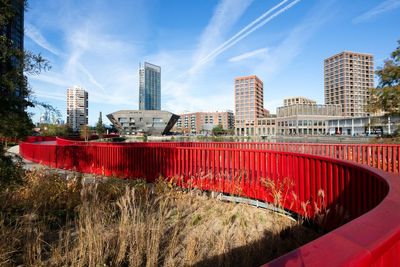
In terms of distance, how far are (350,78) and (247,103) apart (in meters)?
70.9

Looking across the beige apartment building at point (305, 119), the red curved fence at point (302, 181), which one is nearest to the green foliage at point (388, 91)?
the red curved fence at point (302, 181)

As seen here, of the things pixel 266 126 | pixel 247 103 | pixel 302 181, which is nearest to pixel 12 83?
pixel 302 181

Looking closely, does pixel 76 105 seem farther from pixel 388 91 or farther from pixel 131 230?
pixel 131 230

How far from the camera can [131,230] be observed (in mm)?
4148

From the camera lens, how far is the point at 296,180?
604cm

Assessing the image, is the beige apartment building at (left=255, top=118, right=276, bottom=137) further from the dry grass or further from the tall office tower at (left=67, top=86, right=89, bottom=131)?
the dry grass

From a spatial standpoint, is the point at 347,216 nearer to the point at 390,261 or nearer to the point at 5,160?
the point at 390,261

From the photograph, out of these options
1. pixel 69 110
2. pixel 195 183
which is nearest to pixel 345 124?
pixel 195 183

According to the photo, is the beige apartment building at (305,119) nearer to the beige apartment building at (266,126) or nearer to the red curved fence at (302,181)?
the beige apartment building at (266,126)

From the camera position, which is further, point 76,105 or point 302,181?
point 76,105

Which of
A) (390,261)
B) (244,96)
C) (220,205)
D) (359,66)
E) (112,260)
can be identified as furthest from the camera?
(244,96)

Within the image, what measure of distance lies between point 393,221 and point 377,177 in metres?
2.47

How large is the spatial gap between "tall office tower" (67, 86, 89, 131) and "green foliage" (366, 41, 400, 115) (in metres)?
173

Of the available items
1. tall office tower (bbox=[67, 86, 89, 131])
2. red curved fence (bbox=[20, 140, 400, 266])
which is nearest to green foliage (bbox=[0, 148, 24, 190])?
red curved fence (bbox=[20, 140, 400, 266])
